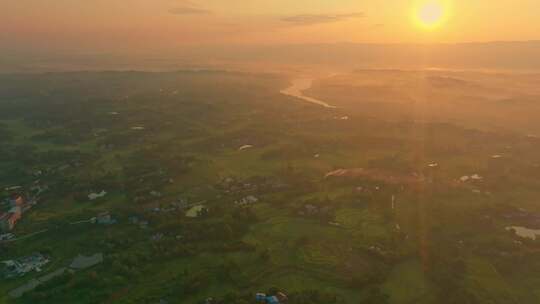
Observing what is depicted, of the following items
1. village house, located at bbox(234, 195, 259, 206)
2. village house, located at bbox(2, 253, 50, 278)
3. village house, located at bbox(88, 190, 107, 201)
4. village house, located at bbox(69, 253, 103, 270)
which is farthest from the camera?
village house, located at bbox(88, 190, 107, 201)

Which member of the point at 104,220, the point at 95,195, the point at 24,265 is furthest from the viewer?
the point at 95,195

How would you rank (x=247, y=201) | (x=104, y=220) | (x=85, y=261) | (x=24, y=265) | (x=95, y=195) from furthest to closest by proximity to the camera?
(x=95, y=195), (x=247, y=201), (x=104, y=220), (x=85, y=261), (x=24, y=265)

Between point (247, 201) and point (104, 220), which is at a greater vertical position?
point (247, 201)

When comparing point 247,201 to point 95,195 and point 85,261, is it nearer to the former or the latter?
point 85,261

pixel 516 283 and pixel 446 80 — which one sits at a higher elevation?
pixel 446 80

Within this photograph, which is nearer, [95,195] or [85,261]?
[85,261]

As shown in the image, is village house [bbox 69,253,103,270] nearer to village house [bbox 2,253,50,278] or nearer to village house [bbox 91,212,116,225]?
village house [bbox 2,253,50,278]

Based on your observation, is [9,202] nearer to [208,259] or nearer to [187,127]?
[208,259]

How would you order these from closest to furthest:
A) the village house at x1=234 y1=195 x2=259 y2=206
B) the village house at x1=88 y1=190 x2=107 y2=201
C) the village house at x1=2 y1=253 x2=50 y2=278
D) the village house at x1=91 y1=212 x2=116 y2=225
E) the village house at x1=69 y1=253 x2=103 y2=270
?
the village house at x1=2 y1=253 x2=50 y2=278 < the village house at x1=69 y1=253 x2=103 y2=270 < the village house at x1=91 y1=212 x2=116 y2=225 < the village house at x1=234 y1=195 x2=259 y2=206 < the village house at x1=88 y1=190 x2=107 y2=201

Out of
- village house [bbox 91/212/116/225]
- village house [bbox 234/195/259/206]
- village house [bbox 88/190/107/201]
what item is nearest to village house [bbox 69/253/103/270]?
village house [bbox 91/212/116/225]

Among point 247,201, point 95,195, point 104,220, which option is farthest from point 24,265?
point 247,201

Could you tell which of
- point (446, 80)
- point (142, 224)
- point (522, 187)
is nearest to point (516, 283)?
point (522, 187)
